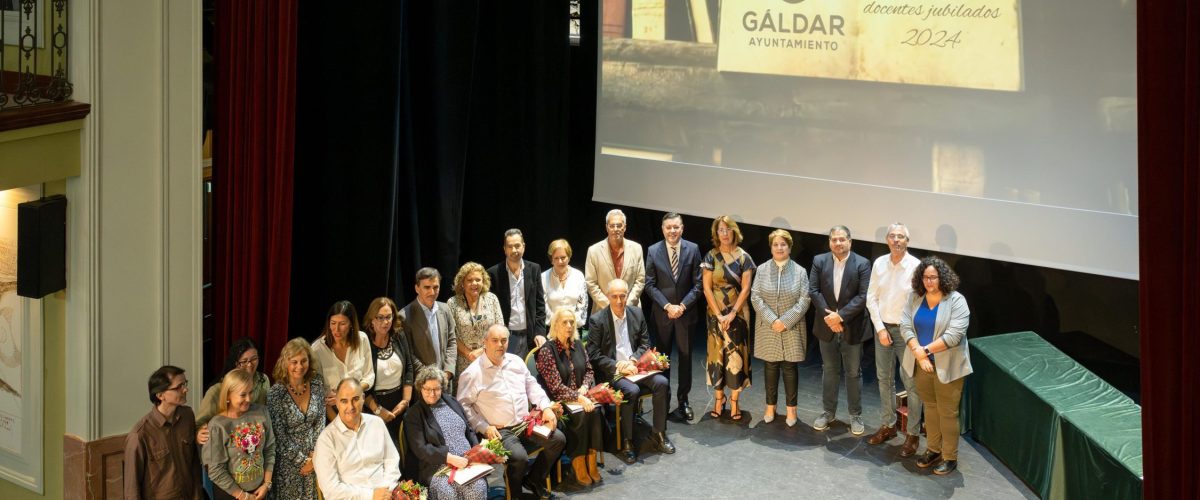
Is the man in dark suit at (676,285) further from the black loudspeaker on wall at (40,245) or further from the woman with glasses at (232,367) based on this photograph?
the black loudspeaker on wall at (40,245)

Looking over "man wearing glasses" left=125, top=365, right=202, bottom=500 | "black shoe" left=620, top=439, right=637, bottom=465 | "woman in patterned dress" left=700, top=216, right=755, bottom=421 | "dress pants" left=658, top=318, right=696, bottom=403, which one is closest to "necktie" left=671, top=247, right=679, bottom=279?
"woman in patterned dress" left=700, top=216, right=755, bottom=421

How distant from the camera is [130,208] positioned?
5.73 metres

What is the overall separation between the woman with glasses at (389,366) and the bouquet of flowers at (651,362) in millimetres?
1389

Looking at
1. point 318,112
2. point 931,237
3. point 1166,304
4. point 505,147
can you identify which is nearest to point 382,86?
point 318,112

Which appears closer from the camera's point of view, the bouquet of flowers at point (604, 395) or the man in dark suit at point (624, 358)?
the bouquet of flowers at point (604, 395)

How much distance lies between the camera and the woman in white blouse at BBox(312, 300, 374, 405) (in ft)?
19.2

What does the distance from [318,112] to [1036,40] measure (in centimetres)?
403

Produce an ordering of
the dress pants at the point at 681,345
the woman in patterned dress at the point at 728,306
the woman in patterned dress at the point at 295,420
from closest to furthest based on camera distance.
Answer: the woman in patterned dress at the point at 295,420 → the woman in patterned dress at the point at 728,306 → the dress pants at the point at 681,345

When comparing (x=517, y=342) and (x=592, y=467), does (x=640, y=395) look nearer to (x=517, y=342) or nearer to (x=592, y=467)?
(x=592, y=467)

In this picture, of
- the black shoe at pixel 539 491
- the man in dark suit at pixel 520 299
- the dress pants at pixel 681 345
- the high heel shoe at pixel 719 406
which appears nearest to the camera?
the black shoe at pixel 539 491

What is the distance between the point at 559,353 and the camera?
21.5 feet

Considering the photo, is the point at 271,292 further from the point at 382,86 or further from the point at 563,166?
the point at 563,166

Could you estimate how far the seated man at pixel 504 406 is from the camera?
20.0 ft

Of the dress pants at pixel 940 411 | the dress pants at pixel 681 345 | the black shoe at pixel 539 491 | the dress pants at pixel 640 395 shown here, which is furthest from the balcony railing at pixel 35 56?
the dress pants at pixel 940 411
